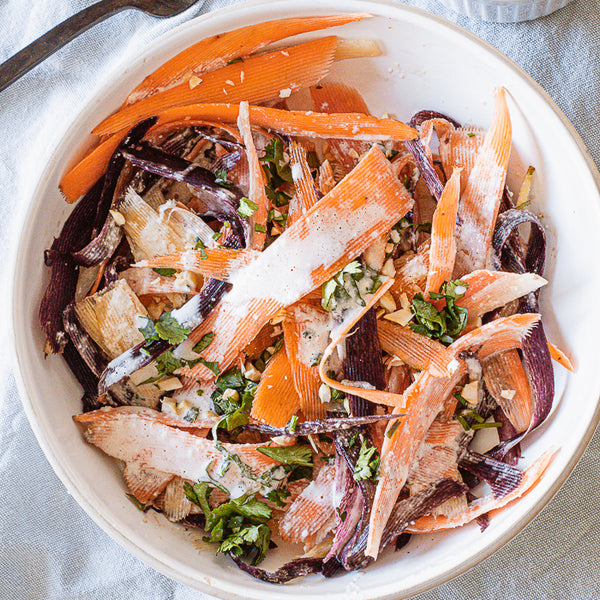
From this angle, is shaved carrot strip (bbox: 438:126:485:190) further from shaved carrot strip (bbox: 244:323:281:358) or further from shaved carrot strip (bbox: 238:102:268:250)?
shaved carrot strip (bbox: 244:323:281:358)

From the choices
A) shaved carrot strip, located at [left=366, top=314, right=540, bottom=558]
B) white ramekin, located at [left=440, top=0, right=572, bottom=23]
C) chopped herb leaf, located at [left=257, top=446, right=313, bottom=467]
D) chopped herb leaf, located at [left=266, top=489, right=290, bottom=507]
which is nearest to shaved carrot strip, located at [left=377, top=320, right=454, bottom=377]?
shaved carrot strip, located at [left=366, top=314, right=540, bottom=558]

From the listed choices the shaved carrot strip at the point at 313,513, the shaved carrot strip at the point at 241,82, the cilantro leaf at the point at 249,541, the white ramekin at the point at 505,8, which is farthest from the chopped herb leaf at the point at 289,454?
the white ramekin at the point at 505,8

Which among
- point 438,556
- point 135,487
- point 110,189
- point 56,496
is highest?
point 110,189

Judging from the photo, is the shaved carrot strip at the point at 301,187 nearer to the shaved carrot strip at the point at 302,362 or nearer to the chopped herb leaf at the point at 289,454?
the shaved carrot strip at the point at 302,362

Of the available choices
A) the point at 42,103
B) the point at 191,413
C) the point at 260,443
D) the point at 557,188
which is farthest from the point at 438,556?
the point at 42,103

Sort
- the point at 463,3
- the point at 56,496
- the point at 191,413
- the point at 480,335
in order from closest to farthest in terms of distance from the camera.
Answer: the point at 480,335
the point at 191,413
the point at 463,3
the point at 56,496

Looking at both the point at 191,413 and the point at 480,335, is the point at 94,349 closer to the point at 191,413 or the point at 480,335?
the point at 191,413

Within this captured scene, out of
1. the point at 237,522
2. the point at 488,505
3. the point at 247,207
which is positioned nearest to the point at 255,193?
the point at 247,207
